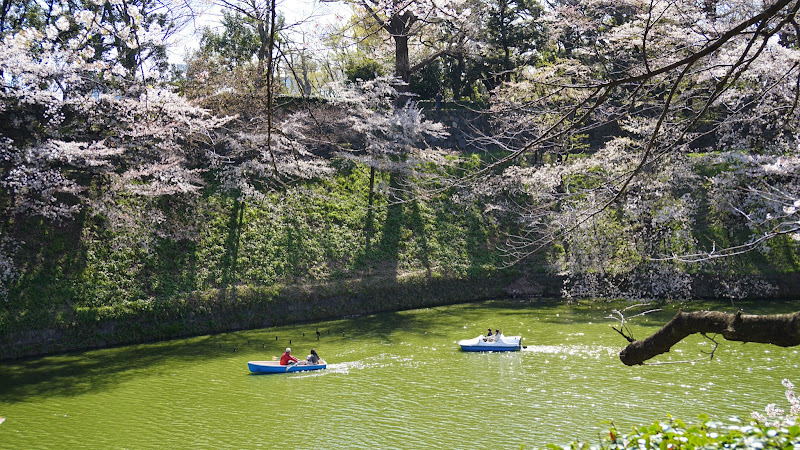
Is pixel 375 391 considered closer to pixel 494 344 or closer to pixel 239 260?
pixel 494 344

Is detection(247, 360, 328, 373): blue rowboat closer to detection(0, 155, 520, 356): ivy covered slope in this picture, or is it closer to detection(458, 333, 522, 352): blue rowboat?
detection(458, 333, 522, 352): blue rowboat

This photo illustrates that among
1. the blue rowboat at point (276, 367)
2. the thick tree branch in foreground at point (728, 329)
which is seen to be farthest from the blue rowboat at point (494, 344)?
the thick tree branch in foreground at point (728, 329)

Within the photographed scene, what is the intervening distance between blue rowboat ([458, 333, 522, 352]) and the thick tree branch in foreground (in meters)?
9.52

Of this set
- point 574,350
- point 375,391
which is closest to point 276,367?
point 375,391

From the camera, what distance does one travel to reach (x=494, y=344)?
13133 millimetres

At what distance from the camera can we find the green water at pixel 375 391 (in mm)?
8586

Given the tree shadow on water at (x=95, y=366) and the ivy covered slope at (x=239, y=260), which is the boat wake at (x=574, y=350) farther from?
the tree shadow on water at (x=95, y=366)

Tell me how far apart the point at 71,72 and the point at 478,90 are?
60.6ft

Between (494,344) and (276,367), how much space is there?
15.4ft

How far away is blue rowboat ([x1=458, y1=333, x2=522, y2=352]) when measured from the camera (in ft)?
43.1

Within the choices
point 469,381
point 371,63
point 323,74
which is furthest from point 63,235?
point 323,74

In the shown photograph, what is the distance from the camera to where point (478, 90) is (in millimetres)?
28797

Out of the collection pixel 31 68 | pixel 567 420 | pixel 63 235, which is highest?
pixel 31 68

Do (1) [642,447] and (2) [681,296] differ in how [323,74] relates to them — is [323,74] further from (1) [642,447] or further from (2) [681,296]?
(1) [642,447]
